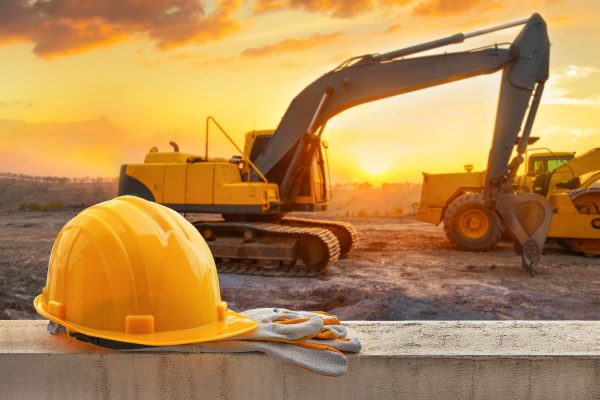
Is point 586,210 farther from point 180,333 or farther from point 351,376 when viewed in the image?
point 180,333

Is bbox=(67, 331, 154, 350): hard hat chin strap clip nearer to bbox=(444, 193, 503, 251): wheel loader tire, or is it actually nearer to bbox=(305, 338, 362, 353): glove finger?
bbox=(305, 338, 362, 353): glove finger

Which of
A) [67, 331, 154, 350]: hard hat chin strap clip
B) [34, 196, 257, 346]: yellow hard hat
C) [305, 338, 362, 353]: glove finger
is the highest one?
[34, 196, 257, 346]: yellow hard hat

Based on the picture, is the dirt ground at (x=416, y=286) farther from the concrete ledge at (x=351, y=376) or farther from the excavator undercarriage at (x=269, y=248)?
the concrete ledge at (x=351, y=376)

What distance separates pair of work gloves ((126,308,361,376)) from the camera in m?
2.41

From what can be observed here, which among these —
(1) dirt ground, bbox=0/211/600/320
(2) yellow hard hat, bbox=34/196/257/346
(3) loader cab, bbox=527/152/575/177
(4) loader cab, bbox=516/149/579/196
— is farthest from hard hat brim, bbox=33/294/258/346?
(3) loader cab, bbox=527/152/575/177

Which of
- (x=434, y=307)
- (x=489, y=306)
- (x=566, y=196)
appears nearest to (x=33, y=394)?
(x=434, y=307)

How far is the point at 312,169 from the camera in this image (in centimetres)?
1092

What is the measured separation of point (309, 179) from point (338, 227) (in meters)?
A: 1.24

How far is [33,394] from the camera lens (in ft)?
8.36

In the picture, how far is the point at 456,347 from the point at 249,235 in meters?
7.58

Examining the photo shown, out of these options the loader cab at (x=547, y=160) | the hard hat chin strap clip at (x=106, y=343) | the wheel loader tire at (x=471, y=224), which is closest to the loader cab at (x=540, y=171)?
the loader cab at (x=547, y=160)

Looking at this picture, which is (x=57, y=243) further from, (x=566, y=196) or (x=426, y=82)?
(x=566, y=196)

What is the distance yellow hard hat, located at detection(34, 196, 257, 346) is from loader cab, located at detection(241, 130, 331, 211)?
813 centimetres

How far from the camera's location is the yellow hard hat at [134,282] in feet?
8.39
